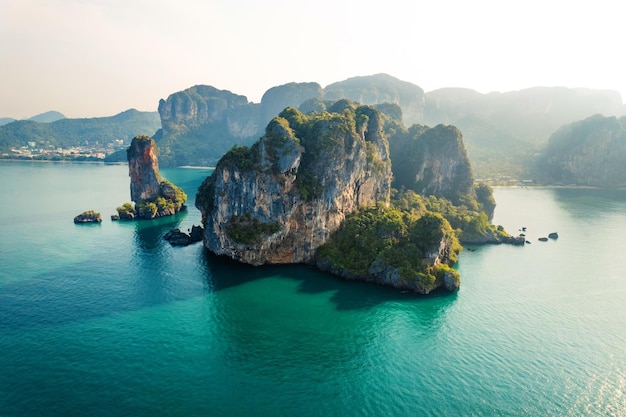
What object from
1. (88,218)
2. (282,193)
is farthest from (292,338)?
(88,218)

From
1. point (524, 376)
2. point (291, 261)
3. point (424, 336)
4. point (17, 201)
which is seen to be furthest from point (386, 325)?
point (17, 201)

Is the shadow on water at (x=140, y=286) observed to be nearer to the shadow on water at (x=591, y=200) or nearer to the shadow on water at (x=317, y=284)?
the shadow on water at (x=317, y=284)

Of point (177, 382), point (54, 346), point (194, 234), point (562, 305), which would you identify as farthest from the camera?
point (194, 234)

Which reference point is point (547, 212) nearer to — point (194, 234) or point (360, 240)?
point (360, 240)

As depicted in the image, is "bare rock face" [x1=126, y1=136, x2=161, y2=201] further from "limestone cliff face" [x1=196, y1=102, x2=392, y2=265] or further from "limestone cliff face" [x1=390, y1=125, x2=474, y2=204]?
"limestone cliff face" [x1=390, y1=125, x2=474, y2=204]

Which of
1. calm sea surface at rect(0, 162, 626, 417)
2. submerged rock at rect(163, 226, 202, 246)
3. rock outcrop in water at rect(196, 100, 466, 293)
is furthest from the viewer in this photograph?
submerged rock at rect(163, 226, 202, 246)

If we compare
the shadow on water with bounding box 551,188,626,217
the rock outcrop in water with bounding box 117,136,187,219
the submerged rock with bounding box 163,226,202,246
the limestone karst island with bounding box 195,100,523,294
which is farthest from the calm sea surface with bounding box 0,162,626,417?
the shadow on water with bounding box 551,188,626,217
